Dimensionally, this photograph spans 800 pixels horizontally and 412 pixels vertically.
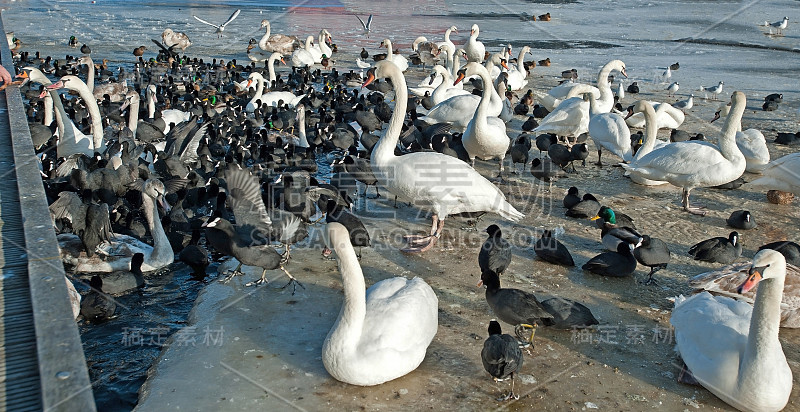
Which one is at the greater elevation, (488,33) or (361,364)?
(488,33)

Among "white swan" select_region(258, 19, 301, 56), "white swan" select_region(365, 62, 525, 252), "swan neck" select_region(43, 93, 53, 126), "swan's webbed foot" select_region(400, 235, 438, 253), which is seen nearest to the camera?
"swan's webbed foot" select_region(400, 235, 438, 253)

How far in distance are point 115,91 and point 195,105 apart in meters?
2.53

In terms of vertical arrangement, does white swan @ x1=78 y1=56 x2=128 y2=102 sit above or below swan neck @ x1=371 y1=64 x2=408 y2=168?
below

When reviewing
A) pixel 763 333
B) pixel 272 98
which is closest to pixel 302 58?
pixel 272 98

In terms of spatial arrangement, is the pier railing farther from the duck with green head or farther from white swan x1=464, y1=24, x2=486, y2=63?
white swan x1=464, y1=24, x2=486, y2=63

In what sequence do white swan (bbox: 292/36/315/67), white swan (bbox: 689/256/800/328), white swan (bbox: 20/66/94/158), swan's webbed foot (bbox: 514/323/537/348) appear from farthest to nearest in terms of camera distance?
1. white swan (bbox: 292/36/315/67)
2. white swan (bbox: 20/66/94/158)
3. white swan (bbox: 689/256/800/328)
4. swan's webbed foot (bbox: 514/323/537/348)

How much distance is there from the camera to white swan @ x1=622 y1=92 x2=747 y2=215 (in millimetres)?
8570

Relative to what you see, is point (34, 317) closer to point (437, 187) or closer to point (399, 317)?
point (399, 317)

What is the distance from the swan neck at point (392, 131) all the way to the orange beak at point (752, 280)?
424 cm

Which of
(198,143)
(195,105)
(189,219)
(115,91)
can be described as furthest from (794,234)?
(115,91)

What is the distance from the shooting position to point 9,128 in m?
9.95

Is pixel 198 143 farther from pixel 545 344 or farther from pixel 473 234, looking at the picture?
pixel 545 344

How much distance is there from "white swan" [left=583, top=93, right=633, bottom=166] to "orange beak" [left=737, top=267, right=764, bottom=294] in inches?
227

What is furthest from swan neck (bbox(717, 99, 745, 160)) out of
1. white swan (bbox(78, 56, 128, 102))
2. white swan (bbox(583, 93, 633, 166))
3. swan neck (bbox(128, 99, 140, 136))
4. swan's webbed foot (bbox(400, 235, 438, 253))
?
white swan (bbox(78, 56, 128, 102))
